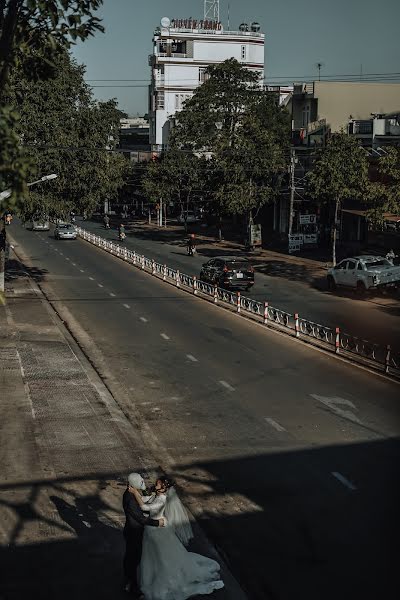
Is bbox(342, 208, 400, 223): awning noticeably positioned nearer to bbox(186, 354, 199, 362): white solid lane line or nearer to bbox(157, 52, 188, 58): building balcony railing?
bbox(186, 354, 199, 362): white solid lane line

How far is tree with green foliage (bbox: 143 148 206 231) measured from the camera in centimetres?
7594

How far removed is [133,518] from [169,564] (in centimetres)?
65

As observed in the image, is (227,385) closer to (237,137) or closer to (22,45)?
(22,45)

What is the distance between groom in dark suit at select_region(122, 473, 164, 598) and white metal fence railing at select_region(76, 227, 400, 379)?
12494 millimetres

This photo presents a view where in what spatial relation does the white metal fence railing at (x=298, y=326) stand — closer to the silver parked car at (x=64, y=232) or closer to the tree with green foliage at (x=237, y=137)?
the tree with green foliage at (x=237, y=137)

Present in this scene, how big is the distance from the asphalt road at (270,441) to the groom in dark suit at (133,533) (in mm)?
1348

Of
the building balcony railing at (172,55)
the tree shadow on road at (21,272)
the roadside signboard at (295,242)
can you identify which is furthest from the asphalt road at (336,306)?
the building balcony railing at (172,55)

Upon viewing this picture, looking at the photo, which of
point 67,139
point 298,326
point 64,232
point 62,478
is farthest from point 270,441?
point 64,232

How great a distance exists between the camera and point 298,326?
89.5ft

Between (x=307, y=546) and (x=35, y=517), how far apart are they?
12.2 ft

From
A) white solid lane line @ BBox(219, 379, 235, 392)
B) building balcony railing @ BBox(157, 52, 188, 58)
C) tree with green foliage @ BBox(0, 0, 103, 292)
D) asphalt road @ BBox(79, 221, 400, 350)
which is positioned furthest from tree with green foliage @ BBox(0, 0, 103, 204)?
building balcony railing @ BBox(157, 52, 188, 58)

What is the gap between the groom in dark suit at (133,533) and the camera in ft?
31.4

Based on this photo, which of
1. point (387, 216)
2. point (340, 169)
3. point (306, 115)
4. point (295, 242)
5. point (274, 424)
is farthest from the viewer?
point (306, 115)

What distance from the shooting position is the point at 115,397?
64.4 feet
